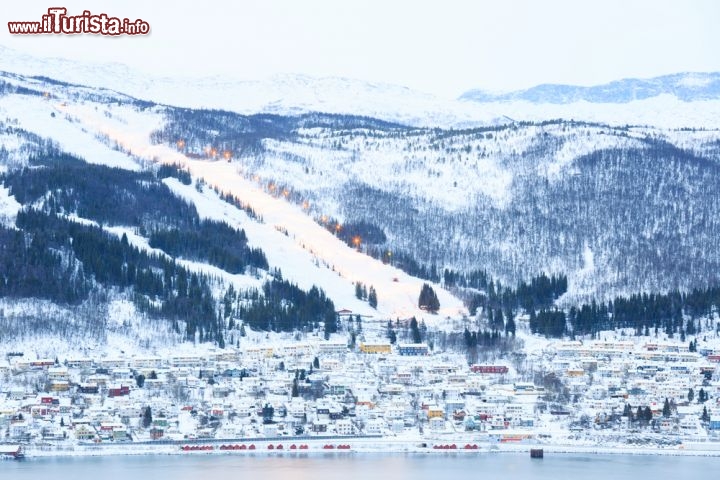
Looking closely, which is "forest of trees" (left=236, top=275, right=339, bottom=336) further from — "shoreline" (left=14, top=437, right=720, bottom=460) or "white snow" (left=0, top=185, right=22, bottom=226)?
"shoreline" (left=14, top=437, right=720, bottom=460)

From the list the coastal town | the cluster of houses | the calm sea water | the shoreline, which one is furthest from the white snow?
the calm sea water

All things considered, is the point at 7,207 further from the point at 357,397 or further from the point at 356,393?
the point at 357,397

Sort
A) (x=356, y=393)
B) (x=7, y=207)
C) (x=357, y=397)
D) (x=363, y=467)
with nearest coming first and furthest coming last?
(x=363, y=467), (x=357, y=397), (x=356, y=393), (x=7, y=207)

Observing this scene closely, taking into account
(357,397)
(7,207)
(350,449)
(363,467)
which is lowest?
(363,467)

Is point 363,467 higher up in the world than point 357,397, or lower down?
lower down

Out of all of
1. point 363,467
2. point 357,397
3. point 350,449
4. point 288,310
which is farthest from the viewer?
point 288,310

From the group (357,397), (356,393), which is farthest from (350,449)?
(356,393)
